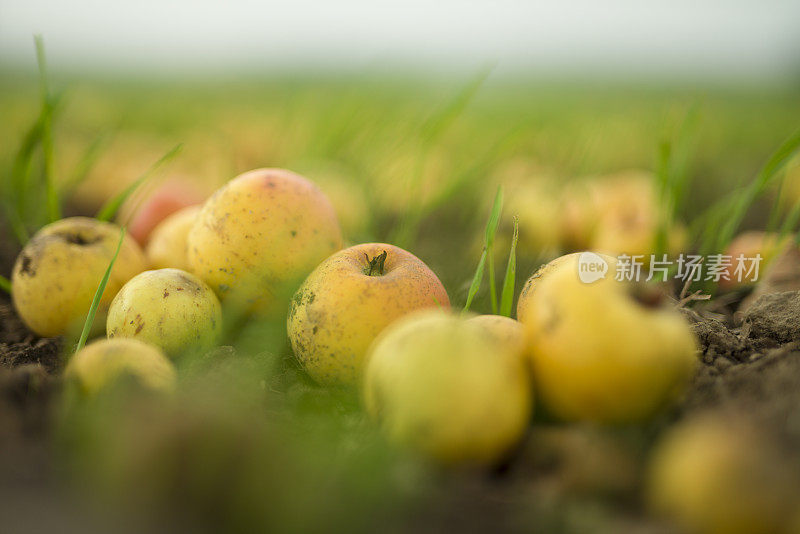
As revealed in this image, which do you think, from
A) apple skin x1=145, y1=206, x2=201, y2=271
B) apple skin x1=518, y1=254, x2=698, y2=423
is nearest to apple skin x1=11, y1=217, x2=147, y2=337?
apple skin x1=145, y1=206, x2=201, y2=271

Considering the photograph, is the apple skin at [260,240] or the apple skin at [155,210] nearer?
the apple skin at [260,240]

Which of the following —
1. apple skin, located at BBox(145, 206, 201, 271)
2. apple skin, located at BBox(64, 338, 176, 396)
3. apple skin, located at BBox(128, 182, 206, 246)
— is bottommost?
apple skin, located at BBox(128, 182, 206, 246)

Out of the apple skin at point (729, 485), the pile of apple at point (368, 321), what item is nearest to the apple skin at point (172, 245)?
the pile of apple at point (368, 321)

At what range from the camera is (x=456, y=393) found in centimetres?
123

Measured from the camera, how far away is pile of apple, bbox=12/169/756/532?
1261mm

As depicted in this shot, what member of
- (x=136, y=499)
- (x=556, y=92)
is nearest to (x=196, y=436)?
(x=136, y=499)

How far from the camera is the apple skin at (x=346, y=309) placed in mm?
1660

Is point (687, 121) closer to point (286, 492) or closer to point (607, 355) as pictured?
point (607, 355)

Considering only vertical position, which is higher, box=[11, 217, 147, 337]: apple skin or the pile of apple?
the pile of apple

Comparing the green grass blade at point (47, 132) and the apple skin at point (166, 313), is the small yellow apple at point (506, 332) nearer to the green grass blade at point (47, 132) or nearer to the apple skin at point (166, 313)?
the apple skin at point (166, 313)

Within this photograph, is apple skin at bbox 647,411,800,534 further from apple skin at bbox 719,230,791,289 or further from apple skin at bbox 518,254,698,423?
apple skin at bbox 719,230,791,289

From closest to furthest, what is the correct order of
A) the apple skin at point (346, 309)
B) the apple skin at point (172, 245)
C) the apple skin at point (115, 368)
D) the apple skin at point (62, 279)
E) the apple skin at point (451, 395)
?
the apple skin at point (451, 395), the apple skin at point (115, 368), the apple skin at point (346, 309), the apple skin at point (62, 279), the apple skin at point (172, 245)

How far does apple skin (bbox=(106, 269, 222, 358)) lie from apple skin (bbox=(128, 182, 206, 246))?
1.15 meters

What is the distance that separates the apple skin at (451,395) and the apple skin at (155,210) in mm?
2011
